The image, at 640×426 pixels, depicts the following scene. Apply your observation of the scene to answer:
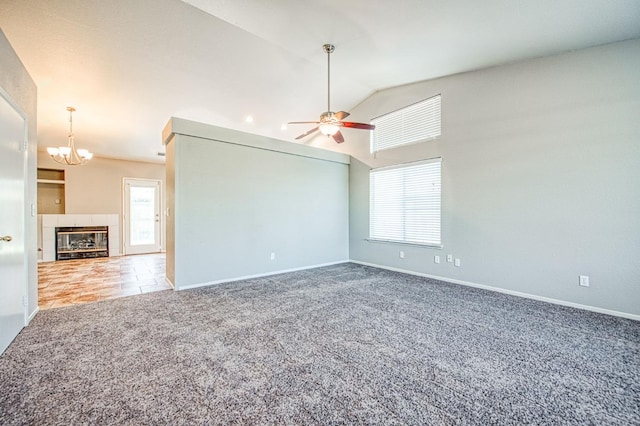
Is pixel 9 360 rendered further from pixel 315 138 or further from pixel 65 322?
pixel 315 138

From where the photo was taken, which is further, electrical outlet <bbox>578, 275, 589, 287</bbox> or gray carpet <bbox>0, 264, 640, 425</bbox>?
electrical outlet <bbox>578, 275, 589, 287</bbox>

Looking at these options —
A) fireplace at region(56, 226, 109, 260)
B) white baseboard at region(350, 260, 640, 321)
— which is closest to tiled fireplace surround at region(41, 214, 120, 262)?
fireplace at region(56, 226, 109, 260)

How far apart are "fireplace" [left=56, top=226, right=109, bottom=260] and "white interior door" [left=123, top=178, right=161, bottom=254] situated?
0.57 m

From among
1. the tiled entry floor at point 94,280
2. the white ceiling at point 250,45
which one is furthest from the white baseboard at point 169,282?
the white ceiling at point 250,45

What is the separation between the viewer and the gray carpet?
1673 mm

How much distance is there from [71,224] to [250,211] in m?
5.81

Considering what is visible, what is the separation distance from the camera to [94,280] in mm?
5023

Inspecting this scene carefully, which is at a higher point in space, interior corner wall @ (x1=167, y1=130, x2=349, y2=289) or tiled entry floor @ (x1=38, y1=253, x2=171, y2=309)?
interior corner wall @ (x1=167, y1=130, x2=349, y2=289)

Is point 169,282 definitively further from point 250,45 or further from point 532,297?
point 532,297

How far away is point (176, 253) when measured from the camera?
432cm

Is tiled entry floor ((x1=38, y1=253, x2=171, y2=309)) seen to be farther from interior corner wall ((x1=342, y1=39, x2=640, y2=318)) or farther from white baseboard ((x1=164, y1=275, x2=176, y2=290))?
interior corner wall ((x1=342, y1=39, x2=640, y2=318))

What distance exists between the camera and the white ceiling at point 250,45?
3119 millimetres

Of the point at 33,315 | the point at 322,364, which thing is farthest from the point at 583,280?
the point at 33,315

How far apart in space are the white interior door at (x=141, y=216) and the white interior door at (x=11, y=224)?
616cm
